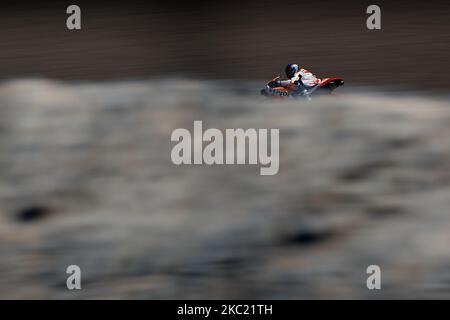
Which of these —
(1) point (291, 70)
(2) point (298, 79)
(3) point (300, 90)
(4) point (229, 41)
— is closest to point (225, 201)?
(3) point (300, 90)

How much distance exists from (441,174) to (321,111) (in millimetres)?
969

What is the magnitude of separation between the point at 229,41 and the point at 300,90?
105 centimetres

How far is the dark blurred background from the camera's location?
5.94 metres

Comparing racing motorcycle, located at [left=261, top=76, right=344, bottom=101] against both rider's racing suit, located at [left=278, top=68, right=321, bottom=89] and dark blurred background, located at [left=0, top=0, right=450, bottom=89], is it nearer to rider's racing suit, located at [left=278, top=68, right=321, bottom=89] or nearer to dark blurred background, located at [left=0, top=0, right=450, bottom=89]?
rider's racing suit, located at [left=278, top=68, right=321, bottom=89]

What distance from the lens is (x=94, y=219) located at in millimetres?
5098

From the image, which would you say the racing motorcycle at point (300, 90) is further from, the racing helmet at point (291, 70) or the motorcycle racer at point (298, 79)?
the racing helmet at point (291, 70)

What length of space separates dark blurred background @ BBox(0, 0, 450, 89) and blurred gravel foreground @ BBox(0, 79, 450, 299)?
1.80 feet

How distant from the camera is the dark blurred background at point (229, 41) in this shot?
19.5 ft

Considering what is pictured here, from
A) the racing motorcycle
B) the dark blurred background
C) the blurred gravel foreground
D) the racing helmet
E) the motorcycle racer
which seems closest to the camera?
the blurred gravel foreground

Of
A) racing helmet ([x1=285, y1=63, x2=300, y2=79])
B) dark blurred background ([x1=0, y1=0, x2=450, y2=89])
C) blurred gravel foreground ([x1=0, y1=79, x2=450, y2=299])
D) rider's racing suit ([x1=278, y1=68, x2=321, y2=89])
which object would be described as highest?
dark blurred background ([x1=0, y1=0, x2=450, y2=89])

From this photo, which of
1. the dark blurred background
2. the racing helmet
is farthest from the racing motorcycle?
the dark blurred background

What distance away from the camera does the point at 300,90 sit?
18.1 ft

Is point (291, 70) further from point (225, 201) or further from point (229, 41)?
point (225, 201)
